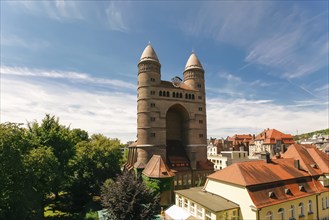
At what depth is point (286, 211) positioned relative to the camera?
2150 cm

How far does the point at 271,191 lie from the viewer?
71.1 ft

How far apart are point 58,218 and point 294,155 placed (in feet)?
123

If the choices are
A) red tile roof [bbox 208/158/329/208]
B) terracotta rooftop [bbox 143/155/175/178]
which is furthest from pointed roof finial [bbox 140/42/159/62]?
red tile roof [bbox 208/158/329/208]

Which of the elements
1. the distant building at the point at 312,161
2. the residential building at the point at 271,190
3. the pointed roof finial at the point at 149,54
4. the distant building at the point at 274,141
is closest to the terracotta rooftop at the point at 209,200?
the residential building at the point at 271,190

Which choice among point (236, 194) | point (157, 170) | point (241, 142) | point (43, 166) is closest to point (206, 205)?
point (236, 194)

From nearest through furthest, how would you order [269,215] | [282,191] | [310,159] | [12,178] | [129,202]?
[129,202], [269,215], [12,178], [282,191], [310,159]

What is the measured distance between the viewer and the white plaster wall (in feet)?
65.4

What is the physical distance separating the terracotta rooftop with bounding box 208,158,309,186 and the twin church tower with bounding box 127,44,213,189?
60.5ft

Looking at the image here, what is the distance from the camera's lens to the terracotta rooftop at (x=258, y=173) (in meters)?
21.8

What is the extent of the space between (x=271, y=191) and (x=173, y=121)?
30797mm

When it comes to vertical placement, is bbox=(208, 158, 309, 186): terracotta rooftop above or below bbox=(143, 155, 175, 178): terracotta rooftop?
above

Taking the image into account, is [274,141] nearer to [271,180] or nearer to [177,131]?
[177,131]

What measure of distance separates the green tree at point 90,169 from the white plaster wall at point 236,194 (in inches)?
856

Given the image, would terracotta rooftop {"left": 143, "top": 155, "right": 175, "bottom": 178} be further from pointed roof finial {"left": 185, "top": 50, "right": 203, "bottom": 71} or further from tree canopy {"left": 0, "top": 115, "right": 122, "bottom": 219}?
pointed roof finial {"left": 185, "top": 50, "right": 203, "bottom": 71}
